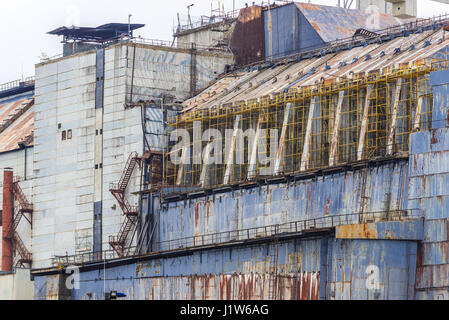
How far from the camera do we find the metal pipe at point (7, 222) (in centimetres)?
13938

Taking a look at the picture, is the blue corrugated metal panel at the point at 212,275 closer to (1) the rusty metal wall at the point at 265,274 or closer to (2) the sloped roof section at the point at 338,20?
(1) the rusty metal wall at the point at 265,274

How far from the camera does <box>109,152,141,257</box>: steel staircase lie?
127 metres

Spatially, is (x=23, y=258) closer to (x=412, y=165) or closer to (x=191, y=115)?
(x=191, y=115)

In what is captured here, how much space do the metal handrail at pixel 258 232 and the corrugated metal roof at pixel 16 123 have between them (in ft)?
53.6

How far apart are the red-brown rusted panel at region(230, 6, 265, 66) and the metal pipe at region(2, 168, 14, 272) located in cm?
2341

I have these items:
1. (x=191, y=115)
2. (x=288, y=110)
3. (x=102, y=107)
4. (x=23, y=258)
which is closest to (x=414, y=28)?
(x=288, y=110)

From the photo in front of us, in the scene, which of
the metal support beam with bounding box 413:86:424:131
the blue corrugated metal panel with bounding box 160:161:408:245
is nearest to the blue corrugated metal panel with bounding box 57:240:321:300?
the blue corrugated metal panel with bounding box 160:161:408:245

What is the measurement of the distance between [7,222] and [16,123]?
14280 mm

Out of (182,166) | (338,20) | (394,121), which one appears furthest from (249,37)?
(394,121)

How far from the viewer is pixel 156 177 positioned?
5034 inches

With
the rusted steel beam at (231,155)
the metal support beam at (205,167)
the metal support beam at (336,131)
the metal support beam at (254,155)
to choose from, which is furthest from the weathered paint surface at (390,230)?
the metal support beam at (205,167)

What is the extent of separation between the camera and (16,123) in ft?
495
